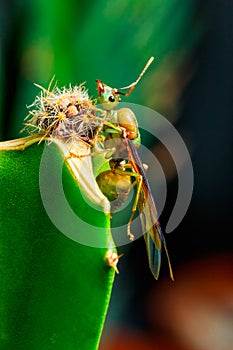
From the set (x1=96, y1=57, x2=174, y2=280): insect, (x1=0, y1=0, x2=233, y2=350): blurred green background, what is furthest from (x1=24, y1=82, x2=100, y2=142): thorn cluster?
(x1=0, y1=0, x2=233, y2=350): blurred green background

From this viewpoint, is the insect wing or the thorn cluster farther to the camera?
the insect wing

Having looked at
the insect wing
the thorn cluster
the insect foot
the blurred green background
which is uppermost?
the thorn cluster

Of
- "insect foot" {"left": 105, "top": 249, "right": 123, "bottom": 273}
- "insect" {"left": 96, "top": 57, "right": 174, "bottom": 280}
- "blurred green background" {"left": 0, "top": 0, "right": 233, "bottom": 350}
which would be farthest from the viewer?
"blurred green background" {"left": 0, "top": 0, "right": 233, "bottom": 350}

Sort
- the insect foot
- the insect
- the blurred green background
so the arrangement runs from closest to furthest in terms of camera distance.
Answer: the insect foot < the insect < the blurred green background

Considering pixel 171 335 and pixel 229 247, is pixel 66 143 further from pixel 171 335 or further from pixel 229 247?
pixel 229 247

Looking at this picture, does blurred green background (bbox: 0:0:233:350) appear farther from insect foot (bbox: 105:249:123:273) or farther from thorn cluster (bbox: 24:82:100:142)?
insect foot (bbox: 105:249:123:273)

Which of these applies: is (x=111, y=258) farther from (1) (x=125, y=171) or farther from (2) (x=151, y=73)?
(2) (x=151, y=73)

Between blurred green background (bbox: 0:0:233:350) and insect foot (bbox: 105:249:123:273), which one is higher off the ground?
insect foot (bbox: 105:249:123:273)

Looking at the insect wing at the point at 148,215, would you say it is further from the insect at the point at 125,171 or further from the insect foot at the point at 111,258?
the insect foot at the point at 111,258

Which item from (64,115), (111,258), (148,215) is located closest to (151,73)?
(148,215)
